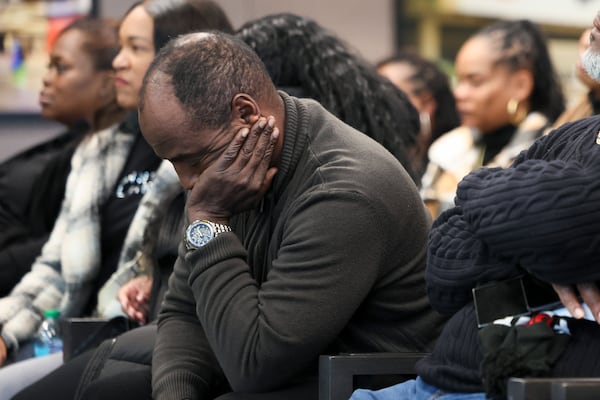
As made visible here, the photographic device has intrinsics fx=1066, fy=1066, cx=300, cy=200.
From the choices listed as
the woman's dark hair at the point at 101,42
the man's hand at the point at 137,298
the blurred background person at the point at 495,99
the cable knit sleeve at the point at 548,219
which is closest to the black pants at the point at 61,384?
the man's hand at the point at 137,298

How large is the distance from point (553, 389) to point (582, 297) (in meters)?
0.28

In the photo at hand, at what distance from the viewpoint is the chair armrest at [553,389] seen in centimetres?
146

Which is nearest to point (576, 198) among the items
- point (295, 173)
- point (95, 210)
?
point (295, 173)

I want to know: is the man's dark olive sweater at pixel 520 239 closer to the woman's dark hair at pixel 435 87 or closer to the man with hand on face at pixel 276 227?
the man with hand on face at pixel 276 227

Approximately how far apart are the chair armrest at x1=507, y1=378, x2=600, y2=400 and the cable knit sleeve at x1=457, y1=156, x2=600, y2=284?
0.77ft

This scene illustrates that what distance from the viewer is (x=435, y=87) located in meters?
5.25

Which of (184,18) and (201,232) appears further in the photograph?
(184,18)

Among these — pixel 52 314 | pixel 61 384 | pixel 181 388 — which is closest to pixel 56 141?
pixel 52 314

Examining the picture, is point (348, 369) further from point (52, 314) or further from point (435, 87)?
point (435, 87)

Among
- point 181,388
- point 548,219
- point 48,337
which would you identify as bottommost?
point 48,337

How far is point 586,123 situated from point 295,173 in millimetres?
598

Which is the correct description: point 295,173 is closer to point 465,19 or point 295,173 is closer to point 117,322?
point 117,322

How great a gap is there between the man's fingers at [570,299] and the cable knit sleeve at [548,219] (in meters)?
0.03

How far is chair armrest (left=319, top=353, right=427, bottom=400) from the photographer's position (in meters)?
1.99
